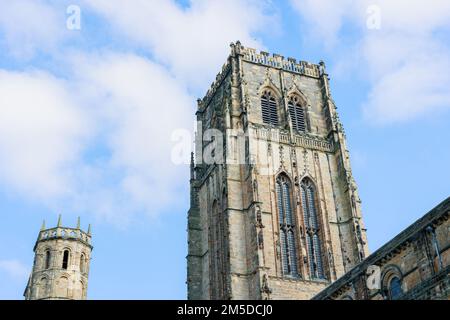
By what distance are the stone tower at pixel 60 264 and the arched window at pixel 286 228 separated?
17560 millimetres

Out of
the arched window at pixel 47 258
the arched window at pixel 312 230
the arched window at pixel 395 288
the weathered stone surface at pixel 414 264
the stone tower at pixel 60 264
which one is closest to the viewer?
the weathered stone surface at pixel 414 264

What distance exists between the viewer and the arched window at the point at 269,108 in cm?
5303

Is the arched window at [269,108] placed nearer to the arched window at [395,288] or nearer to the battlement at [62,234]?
the battlement at [62,234]

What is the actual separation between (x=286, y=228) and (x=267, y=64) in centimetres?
1715

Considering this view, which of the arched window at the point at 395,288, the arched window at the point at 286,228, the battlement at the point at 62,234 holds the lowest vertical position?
the arched window at the point at 395,288

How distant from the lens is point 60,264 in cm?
5278

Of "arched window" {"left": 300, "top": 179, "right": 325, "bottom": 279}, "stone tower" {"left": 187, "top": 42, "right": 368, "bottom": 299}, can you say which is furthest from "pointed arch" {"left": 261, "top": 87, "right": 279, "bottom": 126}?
"arched window" {"left": 300, "top": 179, "right": 325, "bottom": 279}

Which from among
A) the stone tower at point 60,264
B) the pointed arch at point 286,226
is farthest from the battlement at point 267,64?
the stone tower at point 60,264

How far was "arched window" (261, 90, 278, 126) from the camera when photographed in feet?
174

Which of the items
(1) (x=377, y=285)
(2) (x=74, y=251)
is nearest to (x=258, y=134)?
(2) (x=74, y=251)

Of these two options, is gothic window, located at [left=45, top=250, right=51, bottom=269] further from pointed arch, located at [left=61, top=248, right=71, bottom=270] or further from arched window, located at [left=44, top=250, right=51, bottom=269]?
pointed arch, located at [left=61, top=248, right=71, bottom=270]

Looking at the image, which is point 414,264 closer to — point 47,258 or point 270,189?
point 270,189
